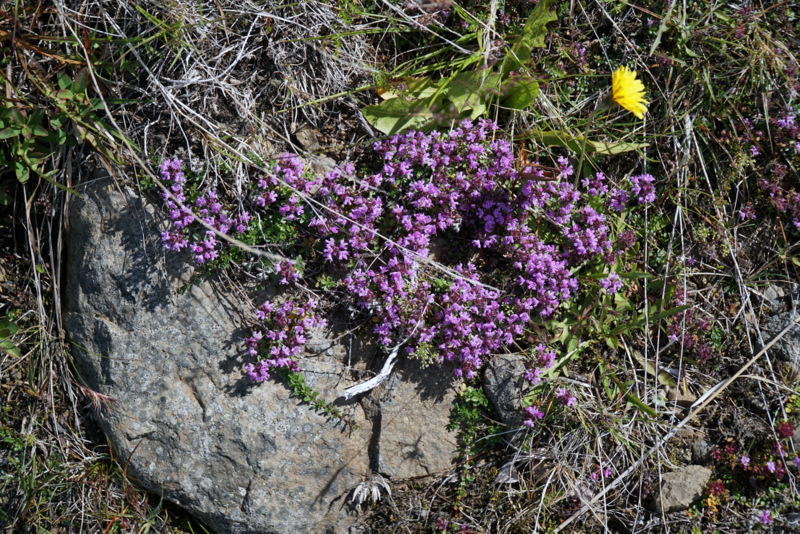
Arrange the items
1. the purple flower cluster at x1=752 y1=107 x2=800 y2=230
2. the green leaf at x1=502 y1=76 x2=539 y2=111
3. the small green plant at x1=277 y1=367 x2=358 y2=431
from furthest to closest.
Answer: the purple flower cluster at x1=752 y1=107 x2=800 y2=230
the green leaf at x1=502 y1=76 x2=539 y2=111
the small green plant at x1=277 y1=367 x2=358 y2=431

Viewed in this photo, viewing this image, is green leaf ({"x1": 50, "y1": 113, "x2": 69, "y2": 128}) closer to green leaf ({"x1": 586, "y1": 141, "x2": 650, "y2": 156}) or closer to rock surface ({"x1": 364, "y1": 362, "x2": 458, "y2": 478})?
rock surface ({"x1": 364, "y1": 362, "x2": 458, "y2": 478})

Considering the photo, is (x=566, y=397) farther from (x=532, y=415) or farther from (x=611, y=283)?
(x=611, y=283)

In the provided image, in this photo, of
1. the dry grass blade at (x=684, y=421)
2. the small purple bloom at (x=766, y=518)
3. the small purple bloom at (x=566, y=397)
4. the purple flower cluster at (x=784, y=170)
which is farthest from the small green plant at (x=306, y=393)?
the purple flower cluster at (x=784, y=170)

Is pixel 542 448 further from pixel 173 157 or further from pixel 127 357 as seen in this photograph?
pixel 173 157

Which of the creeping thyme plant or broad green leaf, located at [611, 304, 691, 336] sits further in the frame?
broad green leaf, located at [611, 304, 691, 336]

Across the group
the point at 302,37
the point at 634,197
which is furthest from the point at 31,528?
the point at 634,197

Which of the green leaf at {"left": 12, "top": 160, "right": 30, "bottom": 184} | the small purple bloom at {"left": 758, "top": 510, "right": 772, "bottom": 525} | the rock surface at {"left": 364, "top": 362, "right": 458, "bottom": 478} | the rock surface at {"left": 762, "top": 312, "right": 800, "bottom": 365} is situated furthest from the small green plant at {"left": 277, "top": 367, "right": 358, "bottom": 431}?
the rock surface at {"left": 762, "top": 312, "right": 800, "bottom": 365}

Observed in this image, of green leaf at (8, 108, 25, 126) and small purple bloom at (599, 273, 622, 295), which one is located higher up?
green leaf at (8, 108, 25, 126)

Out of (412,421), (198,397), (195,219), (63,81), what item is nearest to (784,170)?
(412,421)
